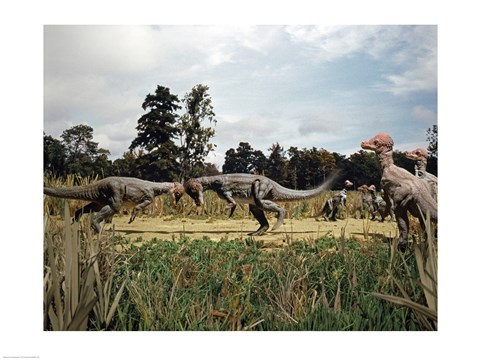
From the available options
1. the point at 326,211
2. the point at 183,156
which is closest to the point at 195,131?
the point at 183,156

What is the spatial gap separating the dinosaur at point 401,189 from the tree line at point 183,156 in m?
0.08

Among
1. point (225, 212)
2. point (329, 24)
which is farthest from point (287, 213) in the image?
point (329, 24)

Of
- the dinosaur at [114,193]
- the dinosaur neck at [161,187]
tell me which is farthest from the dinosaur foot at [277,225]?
the dinosaur neck at [161,187]

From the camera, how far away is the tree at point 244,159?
4694 millimetres

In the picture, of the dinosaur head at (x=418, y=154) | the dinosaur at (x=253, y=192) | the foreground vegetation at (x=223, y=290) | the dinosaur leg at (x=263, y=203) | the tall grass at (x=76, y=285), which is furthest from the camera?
the dinosaur leg at (x=263, y=203)

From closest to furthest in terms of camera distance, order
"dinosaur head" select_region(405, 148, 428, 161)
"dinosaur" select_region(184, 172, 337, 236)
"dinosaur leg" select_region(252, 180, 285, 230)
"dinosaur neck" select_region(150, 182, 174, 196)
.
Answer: "dinosaur head" select_region(405, 148, 428, 161)
"dinosaur neck" select_region(150, 182, 174, 196)
"dinosaur" select_region(184, 172, 337, 236)
"dinosaur leg" select_region(252, 180, 285, 230)

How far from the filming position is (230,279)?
4.07 metres

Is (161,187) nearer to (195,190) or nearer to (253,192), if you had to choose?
(195,190)

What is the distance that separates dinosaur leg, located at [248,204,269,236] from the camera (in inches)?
190

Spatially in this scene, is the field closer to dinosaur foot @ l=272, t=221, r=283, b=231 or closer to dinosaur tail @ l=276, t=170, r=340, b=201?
dinosaur foot @ l=272, t=221, r=283, b=231

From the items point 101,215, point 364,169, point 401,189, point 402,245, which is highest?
point 364,169

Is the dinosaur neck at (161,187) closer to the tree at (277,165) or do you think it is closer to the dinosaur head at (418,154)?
the tree at (277,165)

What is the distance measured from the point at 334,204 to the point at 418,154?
917 mm

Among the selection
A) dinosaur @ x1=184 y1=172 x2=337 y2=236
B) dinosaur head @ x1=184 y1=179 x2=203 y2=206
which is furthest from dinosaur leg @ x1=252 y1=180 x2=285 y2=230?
dinosaur head @ x1=184 y1=179 x2=203 y2=206
